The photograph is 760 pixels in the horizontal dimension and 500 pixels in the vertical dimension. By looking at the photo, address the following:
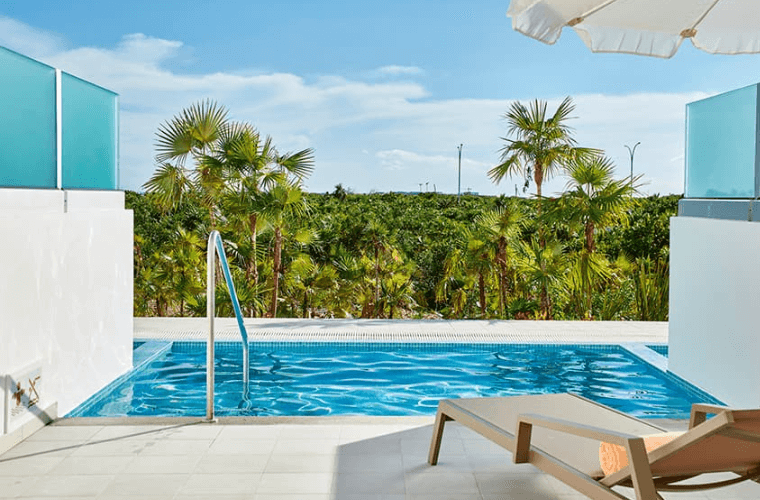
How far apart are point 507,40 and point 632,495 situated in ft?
85.1

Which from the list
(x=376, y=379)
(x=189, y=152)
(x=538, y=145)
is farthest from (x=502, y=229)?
(x=189, y=152)

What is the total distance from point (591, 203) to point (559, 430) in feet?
26.6

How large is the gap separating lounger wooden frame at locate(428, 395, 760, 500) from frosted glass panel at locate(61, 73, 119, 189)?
407 centimetres

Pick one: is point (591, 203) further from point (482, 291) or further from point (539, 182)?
point (482, 291)

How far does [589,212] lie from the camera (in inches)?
435

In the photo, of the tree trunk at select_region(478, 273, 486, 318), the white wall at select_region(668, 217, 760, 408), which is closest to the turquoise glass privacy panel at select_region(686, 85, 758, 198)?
the white wall at select_region(668, 217, 760, 408)

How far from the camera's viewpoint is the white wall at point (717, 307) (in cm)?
583

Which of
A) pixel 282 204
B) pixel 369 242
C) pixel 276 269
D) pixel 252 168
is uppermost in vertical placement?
pixel 252 168

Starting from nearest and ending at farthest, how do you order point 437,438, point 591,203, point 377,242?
point 437,438 → point 591,203 → point 377,242

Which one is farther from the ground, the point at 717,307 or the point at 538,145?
the point at 538,145

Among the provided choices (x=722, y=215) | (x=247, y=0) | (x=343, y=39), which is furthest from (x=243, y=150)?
(x=343, y=39)

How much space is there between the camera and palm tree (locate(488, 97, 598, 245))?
12078 millimetres

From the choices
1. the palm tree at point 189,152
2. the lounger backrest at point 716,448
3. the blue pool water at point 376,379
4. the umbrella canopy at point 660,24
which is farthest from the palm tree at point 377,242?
the lounger backrest at point 716,448

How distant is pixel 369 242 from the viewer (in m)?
13.5
